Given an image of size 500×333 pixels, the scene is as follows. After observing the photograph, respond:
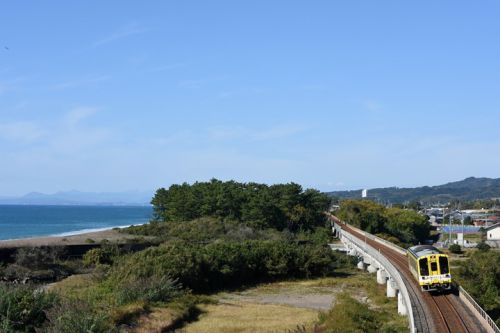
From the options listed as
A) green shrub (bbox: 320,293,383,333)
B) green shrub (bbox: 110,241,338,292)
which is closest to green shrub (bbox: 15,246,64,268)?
green shrub (bbox: 110,241,338,292)

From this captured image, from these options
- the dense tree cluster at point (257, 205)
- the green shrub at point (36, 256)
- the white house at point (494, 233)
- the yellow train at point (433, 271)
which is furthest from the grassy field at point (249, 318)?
the white house at point (494, 233)

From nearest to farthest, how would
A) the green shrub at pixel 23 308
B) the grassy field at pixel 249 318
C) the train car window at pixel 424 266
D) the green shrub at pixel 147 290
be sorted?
the green shrub at pixel 23 308 < the grassy field at pixel 249 318 < the train car window at pixel 424 266 < the green shrub at pixel 147 290

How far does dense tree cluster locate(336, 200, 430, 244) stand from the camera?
11075 centimetres

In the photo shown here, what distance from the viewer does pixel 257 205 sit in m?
96.4

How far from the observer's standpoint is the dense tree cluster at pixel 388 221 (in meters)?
111

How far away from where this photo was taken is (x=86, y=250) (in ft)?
230

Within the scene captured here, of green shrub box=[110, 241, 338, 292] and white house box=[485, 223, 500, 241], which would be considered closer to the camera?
Result: green shrub box=[110, 241, 338, 292]

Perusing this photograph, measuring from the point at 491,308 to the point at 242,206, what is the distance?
62152 millimetres

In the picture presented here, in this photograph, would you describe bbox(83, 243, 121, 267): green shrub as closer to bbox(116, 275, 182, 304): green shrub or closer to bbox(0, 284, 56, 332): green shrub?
bbox(116, 275, 182, 304): green shrub

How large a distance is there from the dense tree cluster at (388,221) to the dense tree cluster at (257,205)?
395 inches

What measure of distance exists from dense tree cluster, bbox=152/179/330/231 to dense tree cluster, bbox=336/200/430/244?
1004 cm

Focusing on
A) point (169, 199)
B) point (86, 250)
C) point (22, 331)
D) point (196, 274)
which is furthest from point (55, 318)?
point (169, 199)

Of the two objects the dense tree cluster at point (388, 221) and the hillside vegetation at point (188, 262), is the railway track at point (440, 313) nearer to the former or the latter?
the hillside vegetation at point (188, 262)

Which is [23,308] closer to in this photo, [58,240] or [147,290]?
[147,290]
